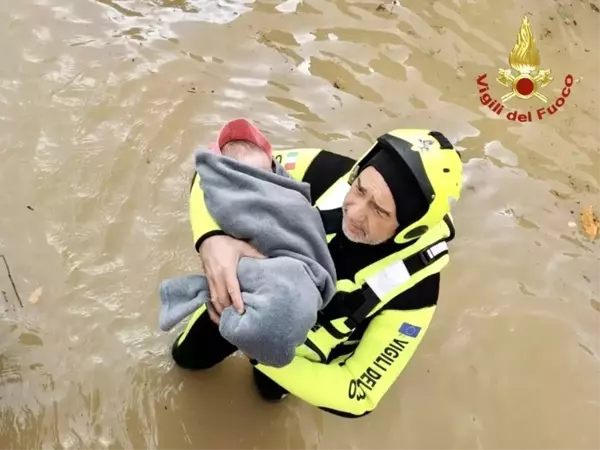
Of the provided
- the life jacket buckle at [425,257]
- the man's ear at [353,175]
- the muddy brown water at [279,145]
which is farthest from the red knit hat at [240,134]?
the muddy brown water at [279,145]

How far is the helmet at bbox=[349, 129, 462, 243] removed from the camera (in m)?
1.85

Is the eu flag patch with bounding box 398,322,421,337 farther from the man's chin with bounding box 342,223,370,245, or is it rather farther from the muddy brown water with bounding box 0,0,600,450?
the muddy brown water with bounding box 0,0,600,450

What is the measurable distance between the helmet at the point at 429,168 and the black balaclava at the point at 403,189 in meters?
0.01

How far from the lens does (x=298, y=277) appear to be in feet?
5.81

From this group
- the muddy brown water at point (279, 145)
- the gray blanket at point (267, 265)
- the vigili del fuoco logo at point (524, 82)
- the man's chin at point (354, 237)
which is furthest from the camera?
the vigili del fuoco logo at point (524, 82)

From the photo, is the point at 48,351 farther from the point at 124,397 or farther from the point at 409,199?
the point at 409,199

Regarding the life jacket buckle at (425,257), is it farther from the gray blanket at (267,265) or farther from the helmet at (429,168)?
the gray blanket at (267,265)

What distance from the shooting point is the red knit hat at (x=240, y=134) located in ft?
6.79

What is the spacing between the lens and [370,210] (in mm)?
1904

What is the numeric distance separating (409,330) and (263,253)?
51 cm

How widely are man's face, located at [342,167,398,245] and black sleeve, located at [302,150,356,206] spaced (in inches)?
10.6

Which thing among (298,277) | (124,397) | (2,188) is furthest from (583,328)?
(2,188)

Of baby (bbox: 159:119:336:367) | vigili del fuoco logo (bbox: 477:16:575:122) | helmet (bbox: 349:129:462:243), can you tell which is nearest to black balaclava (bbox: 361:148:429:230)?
helmet (bbox: 349:129:462:243)

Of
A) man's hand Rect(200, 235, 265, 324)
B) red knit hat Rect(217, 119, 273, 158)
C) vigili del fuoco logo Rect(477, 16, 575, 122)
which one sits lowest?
vigili del fuoco logo Rect(477, 16, 575, 122)
